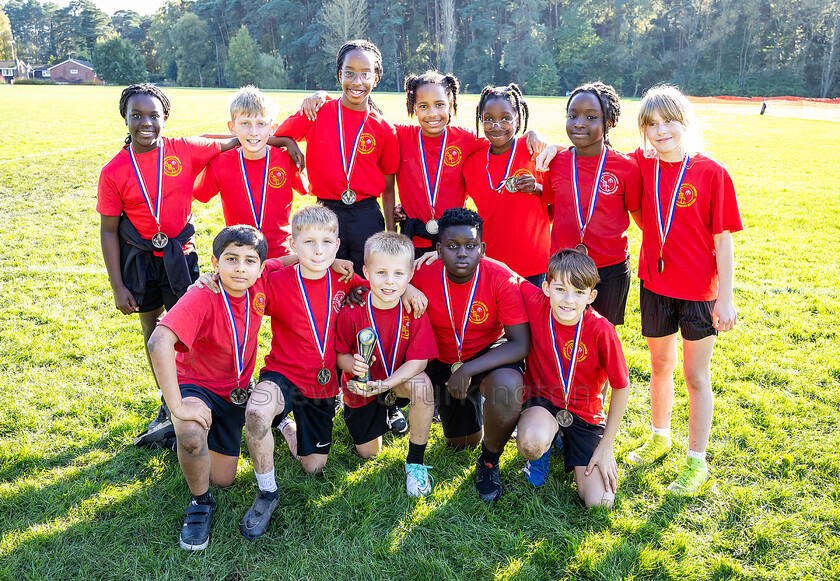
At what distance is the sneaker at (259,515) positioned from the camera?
309 cm

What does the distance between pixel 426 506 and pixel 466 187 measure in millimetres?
2205

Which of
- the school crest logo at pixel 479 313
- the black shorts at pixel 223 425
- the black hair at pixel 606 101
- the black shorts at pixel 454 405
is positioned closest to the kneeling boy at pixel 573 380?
the school crest logo at pixel 479 313

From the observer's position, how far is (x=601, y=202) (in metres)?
3.61

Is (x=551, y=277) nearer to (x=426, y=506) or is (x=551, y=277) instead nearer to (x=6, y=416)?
(x=426, y=506)

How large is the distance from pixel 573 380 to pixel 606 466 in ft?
1.67

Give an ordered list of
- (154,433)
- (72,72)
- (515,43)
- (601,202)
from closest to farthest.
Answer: (601,202) < (154,433) < (515,43) < (72,72)

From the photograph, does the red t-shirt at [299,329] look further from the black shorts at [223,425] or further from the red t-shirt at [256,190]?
the red t-shirt at [256,190]

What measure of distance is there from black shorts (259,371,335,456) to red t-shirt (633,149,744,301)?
2.11 meters

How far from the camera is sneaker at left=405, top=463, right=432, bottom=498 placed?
343 cm

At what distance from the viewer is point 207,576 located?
286 cm

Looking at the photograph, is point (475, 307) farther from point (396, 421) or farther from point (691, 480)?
point (691, 480)

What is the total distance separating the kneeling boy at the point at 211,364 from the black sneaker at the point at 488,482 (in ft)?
4.73

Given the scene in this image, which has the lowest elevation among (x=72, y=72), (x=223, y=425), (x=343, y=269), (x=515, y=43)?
(x=223, y=425)

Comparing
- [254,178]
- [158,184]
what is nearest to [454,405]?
[254,178]
